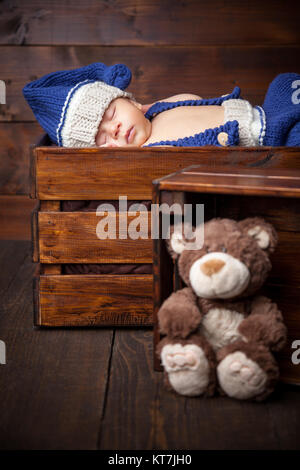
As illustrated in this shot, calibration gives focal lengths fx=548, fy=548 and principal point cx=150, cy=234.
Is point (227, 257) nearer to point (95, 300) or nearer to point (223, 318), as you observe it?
point (223, 318)

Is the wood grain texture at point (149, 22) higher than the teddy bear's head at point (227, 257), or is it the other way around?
the wood grain texture at point (149, 22)

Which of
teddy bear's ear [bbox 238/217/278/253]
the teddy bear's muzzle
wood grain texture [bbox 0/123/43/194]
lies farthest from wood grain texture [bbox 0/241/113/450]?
wood grain texture [bbox 0/123/43/194]

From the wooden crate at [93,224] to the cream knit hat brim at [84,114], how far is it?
0.18 metres

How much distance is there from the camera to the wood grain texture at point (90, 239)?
1.30m

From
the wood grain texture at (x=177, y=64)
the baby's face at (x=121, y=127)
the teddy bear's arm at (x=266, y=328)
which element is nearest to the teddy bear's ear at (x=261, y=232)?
the teddy bear's arm at (x=266, y=328)

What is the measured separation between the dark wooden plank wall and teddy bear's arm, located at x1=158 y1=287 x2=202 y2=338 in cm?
122

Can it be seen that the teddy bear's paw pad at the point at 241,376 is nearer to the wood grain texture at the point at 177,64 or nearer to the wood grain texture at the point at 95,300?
the wood grain texture at the point at 95,300

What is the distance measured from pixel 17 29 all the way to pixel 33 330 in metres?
1.22

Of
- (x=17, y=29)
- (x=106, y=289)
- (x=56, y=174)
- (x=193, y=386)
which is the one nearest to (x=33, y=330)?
(x=106, y=289)

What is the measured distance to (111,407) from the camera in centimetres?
100

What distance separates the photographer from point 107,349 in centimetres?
124

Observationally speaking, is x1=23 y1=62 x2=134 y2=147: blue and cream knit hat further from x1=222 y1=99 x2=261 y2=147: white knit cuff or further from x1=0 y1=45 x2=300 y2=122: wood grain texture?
x1=0 y1=45 x2=300 y2=122: wood grain texture

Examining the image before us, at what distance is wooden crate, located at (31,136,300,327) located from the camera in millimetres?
1268

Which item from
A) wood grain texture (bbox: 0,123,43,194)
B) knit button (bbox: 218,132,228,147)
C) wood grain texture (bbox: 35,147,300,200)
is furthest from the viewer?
wood grain texture (bbox: 0,123,43,194)
